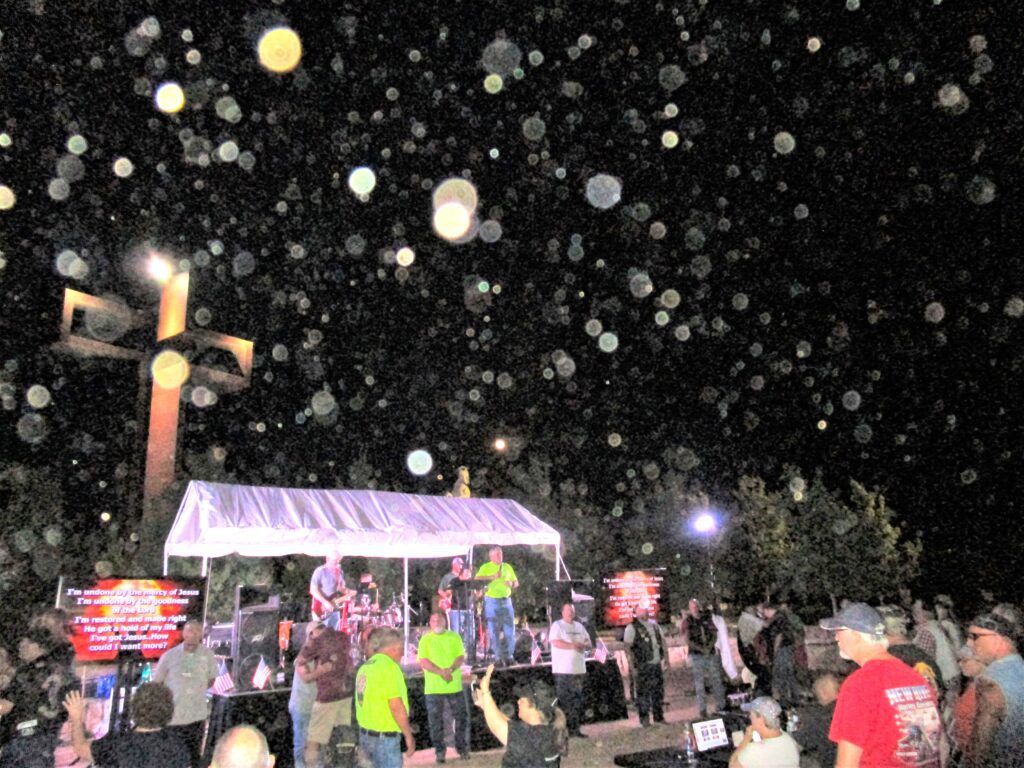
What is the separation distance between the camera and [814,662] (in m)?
15.5

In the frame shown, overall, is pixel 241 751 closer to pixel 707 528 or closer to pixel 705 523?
pixel 705 523

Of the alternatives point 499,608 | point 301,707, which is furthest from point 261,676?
point 499,608

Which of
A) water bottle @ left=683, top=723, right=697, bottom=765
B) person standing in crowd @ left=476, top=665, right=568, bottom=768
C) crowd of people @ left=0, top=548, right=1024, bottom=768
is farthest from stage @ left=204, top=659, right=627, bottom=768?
water bottle @ left=683, top=723, right=697, bottom=765

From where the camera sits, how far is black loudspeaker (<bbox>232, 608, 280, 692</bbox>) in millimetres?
10461

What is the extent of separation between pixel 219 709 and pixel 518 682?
4.00m

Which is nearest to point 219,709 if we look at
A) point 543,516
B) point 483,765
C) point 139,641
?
point 139,641

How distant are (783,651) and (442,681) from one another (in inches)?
161

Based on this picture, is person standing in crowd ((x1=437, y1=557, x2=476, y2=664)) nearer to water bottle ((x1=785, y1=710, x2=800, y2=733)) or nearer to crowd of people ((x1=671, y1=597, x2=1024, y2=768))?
crowd of people ((x1=671, y1=597, x2=1024, y2=768))

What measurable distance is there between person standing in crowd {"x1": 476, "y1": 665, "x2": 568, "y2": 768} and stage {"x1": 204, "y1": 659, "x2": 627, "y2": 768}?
4202mm

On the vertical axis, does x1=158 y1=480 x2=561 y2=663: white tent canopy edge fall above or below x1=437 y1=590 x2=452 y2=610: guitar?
above

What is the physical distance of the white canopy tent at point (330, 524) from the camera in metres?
10.5

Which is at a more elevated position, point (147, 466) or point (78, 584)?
point (147, 466)

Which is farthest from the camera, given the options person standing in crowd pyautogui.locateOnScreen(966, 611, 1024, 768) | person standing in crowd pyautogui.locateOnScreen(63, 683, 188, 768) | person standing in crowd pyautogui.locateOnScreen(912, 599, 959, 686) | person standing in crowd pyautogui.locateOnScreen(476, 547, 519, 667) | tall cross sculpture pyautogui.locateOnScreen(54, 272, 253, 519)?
tall cross sculpture pyautogui.locateOnScreen(54, 272, 253, 519)

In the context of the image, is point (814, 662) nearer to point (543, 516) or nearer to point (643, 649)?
point (643, 649)
